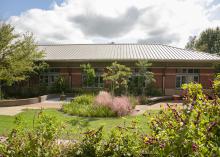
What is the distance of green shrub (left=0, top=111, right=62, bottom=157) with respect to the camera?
12.1 ft

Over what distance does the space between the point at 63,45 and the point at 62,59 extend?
7910 millimetres

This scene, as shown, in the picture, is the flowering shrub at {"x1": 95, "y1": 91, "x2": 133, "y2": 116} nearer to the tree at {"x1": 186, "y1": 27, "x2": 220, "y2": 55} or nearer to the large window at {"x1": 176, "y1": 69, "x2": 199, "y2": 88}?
the large window at {"x1": 176, "y1": 69, "x2": 199, "y2": 88}

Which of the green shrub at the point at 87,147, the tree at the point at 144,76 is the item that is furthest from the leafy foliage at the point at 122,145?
the tree at the point at 144,76

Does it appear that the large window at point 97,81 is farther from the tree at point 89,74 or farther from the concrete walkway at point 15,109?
the concrete walkway at point 15,109

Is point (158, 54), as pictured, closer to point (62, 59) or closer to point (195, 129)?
point (62, 59)

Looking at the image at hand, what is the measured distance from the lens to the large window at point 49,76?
75.2 ft

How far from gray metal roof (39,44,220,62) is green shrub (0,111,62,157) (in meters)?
17.2

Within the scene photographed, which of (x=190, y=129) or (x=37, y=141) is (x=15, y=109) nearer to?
(x=37, y=141)

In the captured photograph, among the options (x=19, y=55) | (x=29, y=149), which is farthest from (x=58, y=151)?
(x=19, y=55)

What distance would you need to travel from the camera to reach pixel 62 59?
21.7m

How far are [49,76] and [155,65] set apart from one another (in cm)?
1109

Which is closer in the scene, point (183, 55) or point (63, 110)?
point (63, 110)

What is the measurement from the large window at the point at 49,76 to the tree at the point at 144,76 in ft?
28.8

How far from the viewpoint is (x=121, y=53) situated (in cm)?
2336
